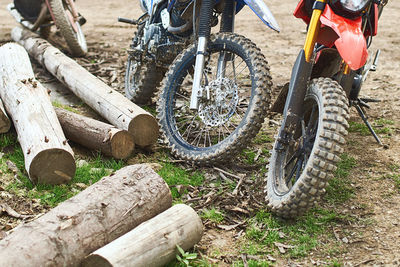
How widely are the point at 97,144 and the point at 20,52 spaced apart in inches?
74.5

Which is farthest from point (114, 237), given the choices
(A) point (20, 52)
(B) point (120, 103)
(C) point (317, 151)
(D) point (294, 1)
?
(D) point (294, 1)

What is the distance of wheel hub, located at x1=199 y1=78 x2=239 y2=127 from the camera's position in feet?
15.0

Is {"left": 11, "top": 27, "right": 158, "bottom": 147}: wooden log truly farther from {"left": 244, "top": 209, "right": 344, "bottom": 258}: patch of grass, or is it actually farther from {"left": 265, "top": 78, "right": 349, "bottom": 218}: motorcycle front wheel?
{"left": 244, "top": 209, "right": 344, "bottom": 258}: patch of grass

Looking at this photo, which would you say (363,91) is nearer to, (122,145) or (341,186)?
(341,186)

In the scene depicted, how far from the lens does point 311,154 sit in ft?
11.4

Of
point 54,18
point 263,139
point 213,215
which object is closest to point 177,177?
point 213,215

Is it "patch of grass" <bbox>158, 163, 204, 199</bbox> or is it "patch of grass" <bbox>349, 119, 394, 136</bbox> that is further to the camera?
"patch of grass" <bbox>349, 119, 394, 136</bbox>

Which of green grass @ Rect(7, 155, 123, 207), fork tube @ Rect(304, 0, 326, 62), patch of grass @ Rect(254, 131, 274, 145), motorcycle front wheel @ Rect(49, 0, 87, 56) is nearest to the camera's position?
A: fork tube @ Rect(304, 0, 326, 62)

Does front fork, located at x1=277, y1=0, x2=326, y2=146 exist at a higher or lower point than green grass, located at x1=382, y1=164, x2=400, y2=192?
higher

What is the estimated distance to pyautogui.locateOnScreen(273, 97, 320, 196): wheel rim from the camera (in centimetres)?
377

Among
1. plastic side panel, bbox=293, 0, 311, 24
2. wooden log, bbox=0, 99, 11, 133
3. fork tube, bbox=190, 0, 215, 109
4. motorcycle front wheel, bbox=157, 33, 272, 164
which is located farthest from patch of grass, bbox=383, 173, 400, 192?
wooden log, bbox=0, 99, 11, 133

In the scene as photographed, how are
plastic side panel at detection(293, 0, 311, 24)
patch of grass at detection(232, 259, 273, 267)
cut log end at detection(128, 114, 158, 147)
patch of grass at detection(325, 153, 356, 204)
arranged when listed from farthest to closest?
Answer: cut log end at detection(128, 114, 158, 147) → plastic side panel at detection(293, 0, 311, 24) → patch of grass at detection(325, 153, 356, 204) → patch of grass at detection(232, 259, 273, 267)

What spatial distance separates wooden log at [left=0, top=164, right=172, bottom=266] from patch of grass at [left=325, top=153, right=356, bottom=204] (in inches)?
55.4

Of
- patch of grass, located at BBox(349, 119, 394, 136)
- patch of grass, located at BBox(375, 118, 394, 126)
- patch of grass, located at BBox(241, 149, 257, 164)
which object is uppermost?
patch of grass, located at BBox(375, 118, 394, 126)
